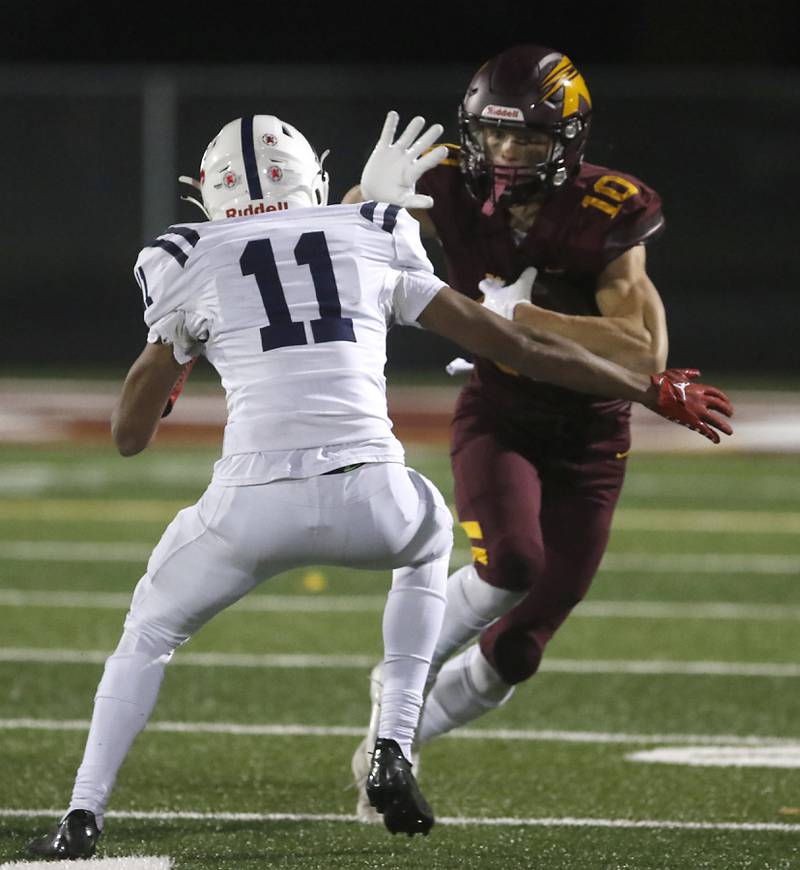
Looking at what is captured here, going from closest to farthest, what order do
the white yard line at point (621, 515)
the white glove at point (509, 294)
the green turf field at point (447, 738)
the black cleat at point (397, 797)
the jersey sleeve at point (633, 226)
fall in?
the black cleat at point (397, 797)
the green turf field at point (447, 738)
the white glove at point (509, 294)
the jersey sleeve at point (633, 226)
the white yard line at point (621, 515)

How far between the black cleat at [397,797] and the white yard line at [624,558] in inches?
171

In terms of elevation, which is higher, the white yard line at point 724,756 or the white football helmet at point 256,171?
the white football helmet at point 256,171

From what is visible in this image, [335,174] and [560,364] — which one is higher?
[560,364]

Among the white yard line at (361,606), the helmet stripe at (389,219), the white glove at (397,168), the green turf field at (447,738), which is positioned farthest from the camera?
the white yard line at (361,606)

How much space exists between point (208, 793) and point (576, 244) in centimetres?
154

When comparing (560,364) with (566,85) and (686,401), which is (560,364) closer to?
(686,401)

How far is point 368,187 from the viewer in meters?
3.68

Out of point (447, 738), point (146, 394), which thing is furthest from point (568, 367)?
point (447, 738)

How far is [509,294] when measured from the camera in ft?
13.7

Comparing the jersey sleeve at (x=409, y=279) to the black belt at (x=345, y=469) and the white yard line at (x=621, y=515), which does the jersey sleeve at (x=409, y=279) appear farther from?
the white yard line at (x=621, y=515)

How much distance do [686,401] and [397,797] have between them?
3.09 feet

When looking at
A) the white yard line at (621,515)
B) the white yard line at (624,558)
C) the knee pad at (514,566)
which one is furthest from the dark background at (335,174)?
the knee pad at (514,566)

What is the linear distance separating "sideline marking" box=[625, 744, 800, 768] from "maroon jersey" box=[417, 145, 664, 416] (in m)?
0.96

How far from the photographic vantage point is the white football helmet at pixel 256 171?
3512 mm
